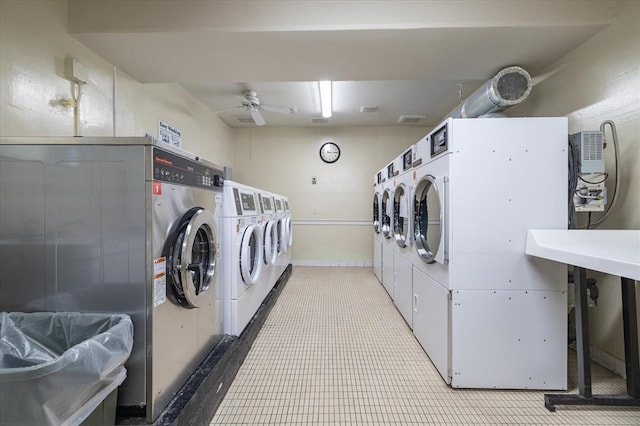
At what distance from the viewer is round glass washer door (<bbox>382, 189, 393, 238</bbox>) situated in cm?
361

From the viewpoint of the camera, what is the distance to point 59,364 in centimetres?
84

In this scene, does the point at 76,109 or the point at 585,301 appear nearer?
the point at 585,301

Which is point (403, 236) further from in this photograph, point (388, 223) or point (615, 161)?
point (615, 161)

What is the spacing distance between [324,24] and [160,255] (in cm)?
193

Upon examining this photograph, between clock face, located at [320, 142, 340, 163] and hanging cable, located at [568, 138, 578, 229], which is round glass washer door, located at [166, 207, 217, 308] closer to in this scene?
hanging cable, located at [568, 138, 578, 229]

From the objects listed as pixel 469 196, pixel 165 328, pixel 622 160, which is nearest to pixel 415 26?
pixel 469 196

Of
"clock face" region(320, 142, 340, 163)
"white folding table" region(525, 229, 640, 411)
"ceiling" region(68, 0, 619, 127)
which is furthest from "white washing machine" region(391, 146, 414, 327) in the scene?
"clock face" region(320, 142, 340, 163)

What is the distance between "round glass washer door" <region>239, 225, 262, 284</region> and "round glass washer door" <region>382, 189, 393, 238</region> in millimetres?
1725

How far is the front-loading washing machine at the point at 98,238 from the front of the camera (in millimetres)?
1199

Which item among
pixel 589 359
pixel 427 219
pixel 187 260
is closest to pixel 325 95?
pixel 427 219

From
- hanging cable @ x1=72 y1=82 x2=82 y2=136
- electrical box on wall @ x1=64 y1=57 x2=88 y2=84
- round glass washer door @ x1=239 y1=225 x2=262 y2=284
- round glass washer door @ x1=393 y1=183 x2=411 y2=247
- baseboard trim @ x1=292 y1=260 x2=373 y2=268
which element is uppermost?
electrical box on wall @ x1=64 y1=57 x2=88 y2=84

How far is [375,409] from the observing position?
1.63m

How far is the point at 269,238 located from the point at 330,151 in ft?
9.67

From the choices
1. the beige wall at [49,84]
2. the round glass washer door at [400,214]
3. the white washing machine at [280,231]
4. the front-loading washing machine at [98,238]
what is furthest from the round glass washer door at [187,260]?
the white washing machine at [280,231]
